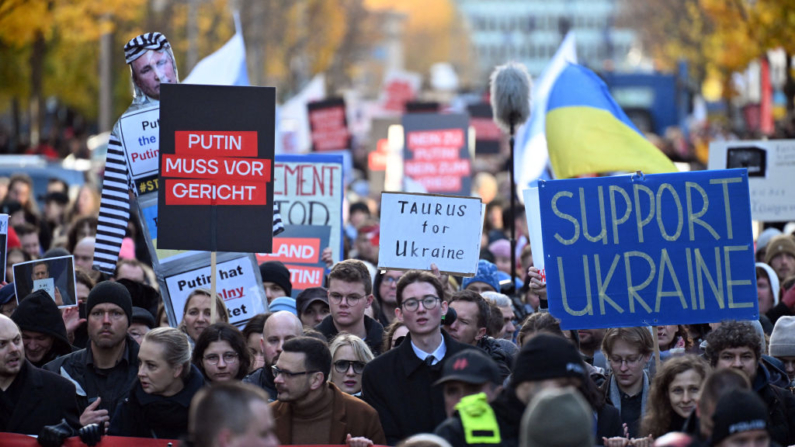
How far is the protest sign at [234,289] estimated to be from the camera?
9531 millimetres

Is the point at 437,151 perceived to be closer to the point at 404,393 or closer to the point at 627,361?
the point at 627,361

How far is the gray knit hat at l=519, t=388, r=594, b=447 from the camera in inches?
160

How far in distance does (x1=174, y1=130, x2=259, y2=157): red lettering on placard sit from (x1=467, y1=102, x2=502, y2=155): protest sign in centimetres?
1614

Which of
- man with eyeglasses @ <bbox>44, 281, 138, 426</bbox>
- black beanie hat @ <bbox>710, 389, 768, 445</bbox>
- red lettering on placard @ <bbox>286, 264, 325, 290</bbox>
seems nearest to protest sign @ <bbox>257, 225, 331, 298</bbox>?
red lettering on placard @ <bbox>286, 264, 325, 290</bbox>

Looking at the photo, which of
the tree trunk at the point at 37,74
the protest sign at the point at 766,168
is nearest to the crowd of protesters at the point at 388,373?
the protest sign at the point at 766,168

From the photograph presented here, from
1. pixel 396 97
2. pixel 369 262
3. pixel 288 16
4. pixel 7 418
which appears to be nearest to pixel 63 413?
pixel 7 418

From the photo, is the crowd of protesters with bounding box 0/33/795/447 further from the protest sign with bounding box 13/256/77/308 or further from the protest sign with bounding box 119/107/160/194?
the protest sign with bounding box 119/107/160/194

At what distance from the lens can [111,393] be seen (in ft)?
24.2

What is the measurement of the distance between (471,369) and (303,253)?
613 centimetres

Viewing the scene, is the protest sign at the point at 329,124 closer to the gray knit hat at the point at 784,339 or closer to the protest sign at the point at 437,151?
the protest sign at the point at 437,151

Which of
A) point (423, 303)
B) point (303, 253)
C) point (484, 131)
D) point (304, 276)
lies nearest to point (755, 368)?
point (423, 303)

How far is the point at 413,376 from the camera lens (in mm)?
6805

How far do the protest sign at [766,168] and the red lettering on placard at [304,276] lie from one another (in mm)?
4142

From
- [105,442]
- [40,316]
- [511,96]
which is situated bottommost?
[105,442]
